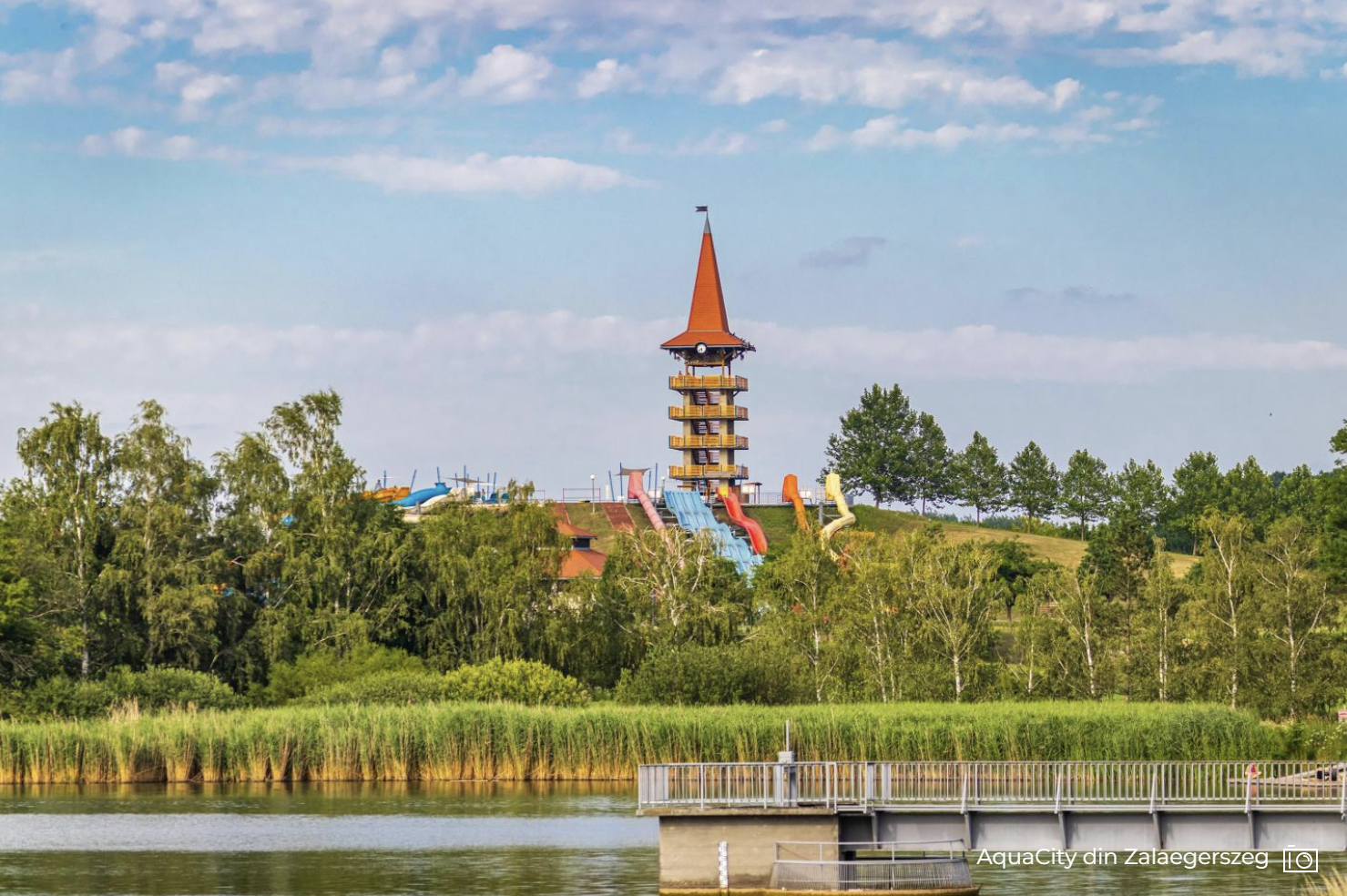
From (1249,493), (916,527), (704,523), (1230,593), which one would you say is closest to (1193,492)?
(1249,493)

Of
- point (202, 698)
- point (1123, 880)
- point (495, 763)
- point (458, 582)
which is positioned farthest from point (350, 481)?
point (1123, 880)

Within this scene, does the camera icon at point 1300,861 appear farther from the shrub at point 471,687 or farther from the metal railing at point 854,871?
the shrub at point 471,687

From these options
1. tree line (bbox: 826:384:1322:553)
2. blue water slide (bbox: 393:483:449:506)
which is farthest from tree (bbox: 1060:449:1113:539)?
blue water slide (bbox: 393:483:449:506)

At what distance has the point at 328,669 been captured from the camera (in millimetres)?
81625

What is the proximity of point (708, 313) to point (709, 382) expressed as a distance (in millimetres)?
7952

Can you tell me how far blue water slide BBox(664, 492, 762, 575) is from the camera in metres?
122

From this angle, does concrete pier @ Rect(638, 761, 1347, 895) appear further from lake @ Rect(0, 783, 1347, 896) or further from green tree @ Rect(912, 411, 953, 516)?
green tree @ Rect(912, 411, 953, 516)

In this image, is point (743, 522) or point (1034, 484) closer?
point (743, 522)

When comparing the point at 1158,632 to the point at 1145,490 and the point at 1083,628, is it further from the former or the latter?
the point at 1145,490

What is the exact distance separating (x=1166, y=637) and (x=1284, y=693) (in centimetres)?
493

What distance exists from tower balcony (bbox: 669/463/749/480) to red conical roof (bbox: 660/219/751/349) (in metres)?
9.35

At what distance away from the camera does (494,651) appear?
87.8m

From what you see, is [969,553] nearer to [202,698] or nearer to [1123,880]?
[202,698]

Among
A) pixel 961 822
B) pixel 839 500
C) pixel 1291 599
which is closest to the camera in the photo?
pixel 961 822
